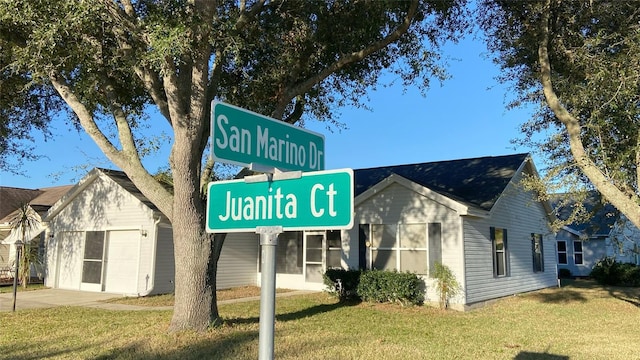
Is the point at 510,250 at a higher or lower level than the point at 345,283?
higher

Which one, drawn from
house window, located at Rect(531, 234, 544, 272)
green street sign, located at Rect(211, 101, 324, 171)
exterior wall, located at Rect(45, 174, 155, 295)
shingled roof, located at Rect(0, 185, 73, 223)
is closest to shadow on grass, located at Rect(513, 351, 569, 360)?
green street sign, located at Rect(211, 101, 324, 171)

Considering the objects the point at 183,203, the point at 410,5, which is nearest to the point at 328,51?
the point at 410,5

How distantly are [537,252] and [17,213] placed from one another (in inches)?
934

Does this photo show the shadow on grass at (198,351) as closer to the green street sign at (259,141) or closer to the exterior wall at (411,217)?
the green street sign at (259,141)

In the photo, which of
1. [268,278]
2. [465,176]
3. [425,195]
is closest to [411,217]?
[425,195]

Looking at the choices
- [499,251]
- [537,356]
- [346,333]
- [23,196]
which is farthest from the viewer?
[23,196]

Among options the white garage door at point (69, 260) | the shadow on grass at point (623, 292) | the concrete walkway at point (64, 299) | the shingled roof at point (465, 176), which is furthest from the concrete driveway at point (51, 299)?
the shadow on grass at point (623, 292)

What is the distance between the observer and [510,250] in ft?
52.6

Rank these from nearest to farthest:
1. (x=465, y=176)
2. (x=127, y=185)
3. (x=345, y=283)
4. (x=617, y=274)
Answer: (x=345, y=283)
(x=465, y=176)
(x=127, y=185)
(x=617, y=274)

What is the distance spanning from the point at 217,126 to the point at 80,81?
8.31 meters

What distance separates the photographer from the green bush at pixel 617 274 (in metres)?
20.4

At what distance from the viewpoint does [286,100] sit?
9.67 metres

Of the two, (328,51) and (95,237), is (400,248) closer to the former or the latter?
(328,51)

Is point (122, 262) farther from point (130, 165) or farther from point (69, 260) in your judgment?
point (130, 165)
